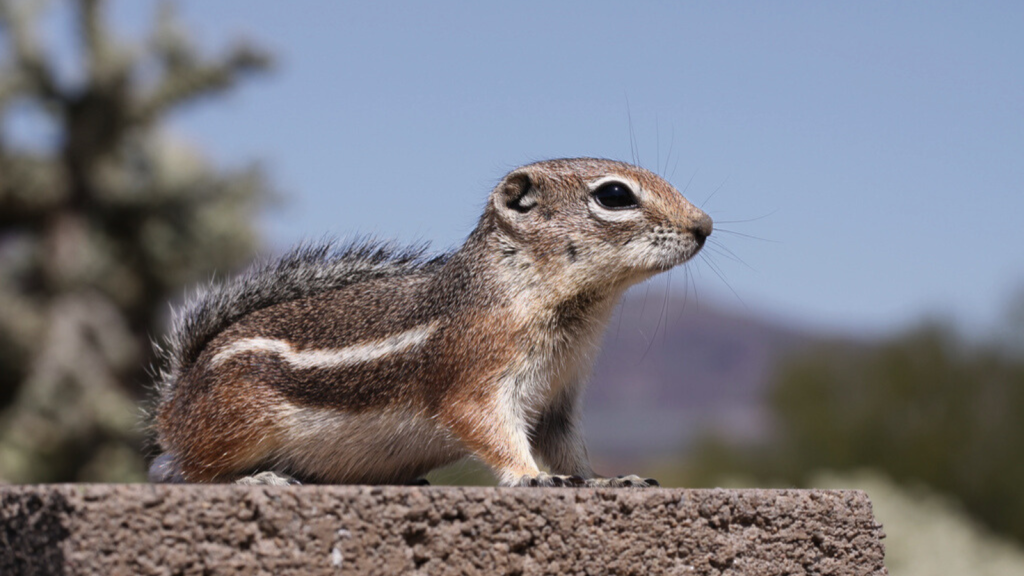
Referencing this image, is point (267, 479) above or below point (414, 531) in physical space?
above

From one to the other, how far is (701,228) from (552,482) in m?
1.34

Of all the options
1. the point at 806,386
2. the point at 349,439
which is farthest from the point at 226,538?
the point at 806,386

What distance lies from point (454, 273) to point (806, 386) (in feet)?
80.5

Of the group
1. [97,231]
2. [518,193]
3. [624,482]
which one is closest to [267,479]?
[624,482]

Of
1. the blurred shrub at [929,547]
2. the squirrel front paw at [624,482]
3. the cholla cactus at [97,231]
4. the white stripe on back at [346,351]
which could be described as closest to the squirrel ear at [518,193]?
the white stripe on back at [346,351]

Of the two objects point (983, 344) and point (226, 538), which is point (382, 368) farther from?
point (983, 344)

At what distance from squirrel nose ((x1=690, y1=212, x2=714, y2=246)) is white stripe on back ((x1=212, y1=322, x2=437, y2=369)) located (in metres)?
1.20

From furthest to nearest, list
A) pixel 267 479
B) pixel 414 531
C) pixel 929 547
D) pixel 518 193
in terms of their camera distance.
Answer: pixel 929 547, pixel 518 193, pixel 267 479, pixel 414 531

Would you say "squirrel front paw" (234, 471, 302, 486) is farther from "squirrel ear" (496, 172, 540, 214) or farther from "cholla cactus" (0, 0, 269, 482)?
"cholla cactus" (0, 0, 269, 482)

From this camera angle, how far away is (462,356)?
4.62 meters

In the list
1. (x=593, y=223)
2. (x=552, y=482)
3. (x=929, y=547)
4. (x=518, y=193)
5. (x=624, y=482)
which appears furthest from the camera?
(x=929, y=547)

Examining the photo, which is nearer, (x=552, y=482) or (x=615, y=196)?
(x=552, y=482)

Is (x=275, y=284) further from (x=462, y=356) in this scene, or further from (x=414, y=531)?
(x=414, y=531)

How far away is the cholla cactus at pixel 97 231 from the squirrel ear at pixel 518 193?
1390cm
